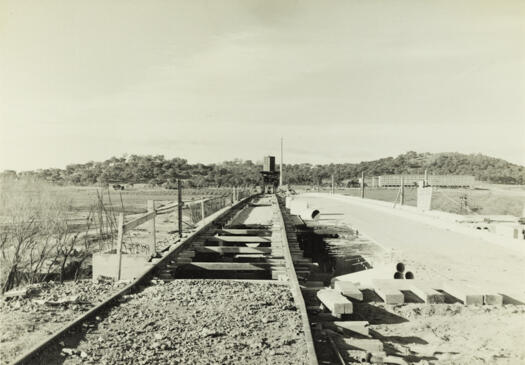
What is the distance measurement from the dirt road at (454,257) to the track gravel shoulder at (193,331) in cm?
423

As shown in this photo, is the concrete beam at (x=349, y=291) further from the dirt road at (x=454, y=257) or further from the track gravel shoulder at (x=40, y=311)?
the track gravel shoulder at (x=40, y=311)

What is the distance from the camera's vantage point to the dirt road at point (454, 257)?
7.98 meters

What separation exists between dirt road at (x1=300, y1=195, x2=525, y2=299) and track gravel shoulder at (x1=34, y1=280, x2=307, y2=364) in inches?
166

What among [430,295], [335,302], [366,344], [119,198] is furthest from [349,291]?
[119,198]

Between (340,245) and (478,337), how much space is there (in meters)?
8.90

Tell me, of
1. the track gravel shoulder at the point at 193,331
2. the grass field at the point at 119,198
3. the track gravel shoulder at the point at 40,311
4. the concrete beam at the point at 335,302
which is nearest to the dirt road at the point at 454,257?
the concrete beam at the point at 335,302

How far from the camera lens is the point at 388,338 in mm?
4617

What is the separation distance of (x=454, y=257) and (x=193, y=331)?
806 cm

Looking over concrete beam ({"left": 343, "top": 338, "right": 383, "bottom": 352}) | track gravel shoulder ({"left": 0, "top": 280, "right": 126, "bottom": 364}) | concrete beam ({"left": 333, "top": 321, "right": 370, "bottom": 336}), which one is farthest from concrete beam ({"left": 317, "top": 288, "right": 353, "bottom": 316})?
track gravel shoulder ({"left": 0, "top": 280, "right": 126, "bottom": 364})

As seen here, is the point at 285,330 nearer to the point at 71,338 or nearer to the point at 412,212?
the point at 71,338

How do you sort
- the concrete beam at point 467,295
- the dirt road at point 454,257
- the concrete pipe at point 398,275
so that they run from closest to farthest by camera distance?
1. the concrete beam at point 467,295
2. the concrete pipe at point 398,275
3. the dirt road at point 454,257

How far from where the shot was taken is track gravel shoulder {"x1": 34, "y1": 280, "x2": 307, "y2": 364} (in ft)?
11.2

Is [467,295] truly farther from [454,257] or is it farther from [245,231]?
[245,231]

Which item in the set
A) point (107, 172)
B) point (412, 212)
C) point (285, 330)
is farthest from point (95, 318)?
point (107, 172)
